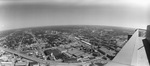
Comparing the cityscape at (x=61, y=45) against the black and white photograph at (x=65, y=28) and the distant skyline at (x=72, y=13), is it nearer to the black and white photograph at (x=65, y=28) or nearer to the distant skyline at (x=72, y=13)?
the black and white photograph at (x=65, y=28)

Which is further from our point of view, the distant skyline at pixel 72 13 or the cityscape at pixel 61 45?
the distant skyline at pixel 72 13

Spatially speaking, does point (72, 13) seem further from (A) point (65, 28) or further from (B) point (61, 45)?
(B) point (61, 45)

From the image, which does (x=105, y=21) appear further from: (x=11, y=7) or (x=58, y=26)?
(x=11, y=7)

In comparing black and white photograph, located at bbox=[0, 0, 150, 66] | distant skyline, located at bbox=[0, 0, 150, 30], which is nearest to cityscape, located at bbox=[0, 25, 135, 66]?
black and white photograph, located at bbox=[0, 0, 150, 66]

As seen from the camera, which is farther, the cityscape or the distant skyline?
the distant skyline

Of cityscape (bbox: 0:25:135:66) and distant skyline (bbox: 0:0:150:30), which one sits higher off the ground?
distant skyline (bbox: 0:0:150:30)

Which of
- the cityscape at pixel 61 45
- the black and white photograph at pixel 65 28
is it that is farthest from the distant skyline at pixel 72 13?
the cityscape at pixel 61 45

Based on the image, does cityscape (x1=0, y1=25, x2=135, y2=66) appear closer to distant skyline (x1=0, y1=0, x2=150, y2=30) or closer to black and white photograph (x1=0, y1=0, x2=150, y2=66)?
black and white photograph (x1=0, y1=0, x2=150, y2=66)
